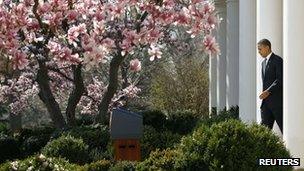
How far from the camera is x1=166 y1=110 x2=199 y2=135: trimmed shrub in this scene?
68.8 feet

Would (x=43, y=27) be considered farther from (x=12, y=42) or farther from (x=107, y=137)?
(x=107, y=137)

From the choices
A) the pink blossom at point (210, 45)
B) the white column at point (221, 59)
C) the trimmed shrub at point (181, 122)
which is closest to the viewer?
the pink blossom at point (210, 45)

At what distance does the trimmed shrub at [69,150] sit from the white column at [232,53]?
30.6ft

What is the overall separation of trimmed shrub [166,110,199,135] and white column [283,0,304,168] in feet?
29.5

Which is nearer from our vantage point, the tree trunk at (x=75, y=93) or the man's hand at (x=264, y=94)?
the man's hand at (x=264, y=94)

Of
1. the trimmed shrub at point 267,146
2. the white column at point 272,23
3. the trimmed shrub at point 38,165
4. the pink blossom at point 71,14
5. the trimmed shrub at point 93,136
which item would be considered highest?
the white column at point 272,23

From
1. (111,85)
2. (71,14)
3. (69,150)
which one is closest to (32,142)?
(111,85)

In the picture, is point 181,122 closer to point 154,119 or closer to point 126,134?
point 154,119

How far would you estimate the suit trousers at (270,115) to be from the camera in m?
12.2

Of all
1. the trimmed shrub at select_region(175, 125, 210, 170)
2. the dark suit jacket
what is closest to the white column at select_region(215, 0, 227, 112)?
the dark suit jacket

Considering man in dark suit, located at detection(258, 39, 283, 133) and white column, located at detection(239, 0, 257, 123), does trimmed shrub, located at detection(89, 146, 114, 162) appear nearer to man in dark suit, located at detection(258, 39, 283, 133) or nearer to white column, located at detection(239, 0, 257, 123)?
man in dark suit, located at detection(258, 39, 283, 133)

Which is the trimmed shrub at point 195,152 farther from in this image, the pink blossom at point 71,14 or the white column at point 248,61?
the white column at point 248,61

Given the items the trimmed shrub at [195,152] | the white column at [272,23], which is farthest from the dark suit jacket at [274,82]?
the trimmed shrub at [195,152]

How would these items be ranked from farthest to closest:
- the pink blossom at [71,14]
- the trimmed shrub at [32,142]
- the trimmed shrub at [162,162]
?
the trimmed shrub at [32,142]
the pink blossom at [71,14]
the trimmed shrub at [162,162]
